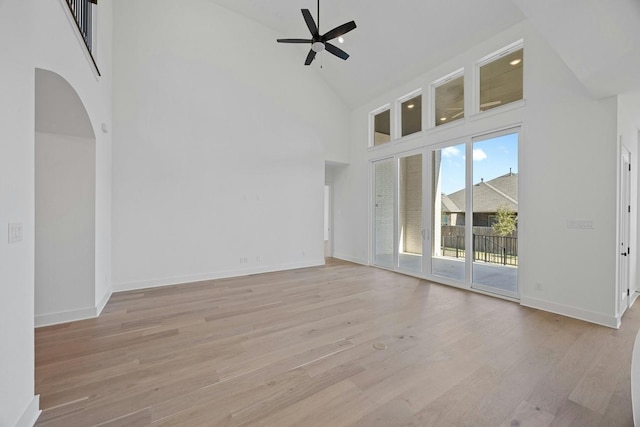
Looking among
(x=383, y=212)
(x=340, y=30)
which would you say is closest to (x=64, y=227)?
(x=340, y=30)

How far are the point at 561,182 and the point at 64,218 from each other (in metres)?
6.49

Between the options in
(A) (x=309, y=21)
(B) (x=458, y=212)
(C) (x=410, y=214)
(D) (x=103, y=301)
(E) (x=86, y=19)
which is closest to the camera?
(E) (x=86, y=19)

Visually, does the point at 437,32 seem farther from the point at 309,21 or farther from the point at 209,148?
the point at 209,148

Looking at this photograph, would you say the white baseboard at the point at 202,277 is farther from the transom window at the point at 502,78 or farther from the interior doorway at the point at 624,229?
the interior doorway at the point at 624,229

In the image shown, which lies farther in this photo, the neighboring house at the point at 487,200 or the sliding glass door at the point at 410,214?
the sliding glass door at the point at 410,214

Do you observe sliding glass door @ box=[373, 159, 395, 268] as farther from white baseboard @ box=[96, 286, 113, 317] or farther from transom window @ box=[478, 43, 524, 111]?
white baseboard @ box=[96, 286, 113, 317]

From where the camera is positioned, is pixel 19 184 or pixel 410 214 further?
pixel 410 214

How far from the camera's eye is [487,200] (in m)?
4.38

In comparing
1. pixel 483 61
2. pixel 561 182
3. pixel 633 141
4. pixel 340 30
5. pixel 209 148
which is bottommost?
pixel 561 182

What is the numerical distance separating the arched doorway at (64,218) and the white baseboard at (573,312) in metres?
6.01

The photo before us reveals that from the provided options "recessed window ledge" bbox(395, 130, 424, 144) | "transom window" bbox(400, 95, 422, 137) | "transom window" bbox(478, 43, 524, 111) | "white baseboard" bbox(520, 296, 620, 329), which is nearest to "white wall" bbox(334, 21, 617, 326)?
"white baseboard" bbox(520, 296, 620, 329)

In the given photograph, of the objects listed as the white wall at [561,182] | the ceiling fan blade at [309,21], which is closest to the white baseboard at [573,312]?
the white wall at [561,182]

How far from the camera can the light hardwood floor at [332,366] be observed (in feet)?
5.62

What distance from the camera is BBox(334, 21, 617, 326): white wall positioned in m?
3.14
